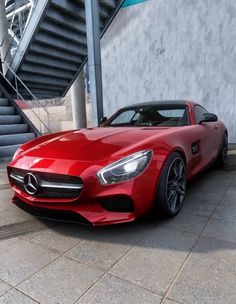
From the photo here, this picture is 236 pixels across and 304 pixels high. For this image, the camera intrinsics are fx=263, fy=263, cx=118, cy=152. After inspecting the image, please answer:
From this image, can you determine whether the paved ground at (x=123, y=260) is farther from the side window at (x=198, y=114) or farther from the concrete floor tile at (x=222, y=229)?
the side window at (x=198, y=114)

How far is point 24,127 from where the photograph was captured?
5309 millimetres

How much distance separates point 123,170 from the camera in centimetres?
183

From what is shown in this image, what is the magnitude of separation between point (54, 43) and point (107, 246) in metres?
5.17

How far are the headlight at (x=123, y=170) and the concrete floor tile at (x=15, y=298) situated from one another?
789 millimetres

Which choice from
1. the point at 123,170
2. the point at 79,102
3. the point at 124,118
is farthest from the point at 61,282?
the point at 79,102

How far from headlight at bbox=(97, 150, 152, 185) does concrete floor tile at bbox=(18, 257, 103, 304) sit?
A: 22.2 inches

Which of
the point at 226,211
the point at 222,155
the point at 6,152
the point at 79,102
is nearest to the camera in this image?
the point at 226,211

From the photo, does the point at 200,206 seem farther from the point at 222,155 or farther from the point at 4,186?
the point at 4,186

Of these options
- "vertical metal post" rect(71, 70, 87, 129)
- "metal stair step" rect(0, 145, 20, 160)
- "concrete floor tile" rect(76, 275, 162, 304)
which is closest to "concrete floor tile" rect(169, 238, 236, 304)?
"concrete floor tile" rect(76, 275, 162, 304)

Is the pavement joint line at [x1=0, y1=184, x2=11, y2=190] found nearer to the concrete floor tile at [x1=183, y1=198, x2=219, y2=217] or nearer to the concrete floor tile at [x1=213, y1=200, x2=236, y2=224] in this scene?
the concrete floor tile at [x1=183, y1=198, x2=219, y2=217]

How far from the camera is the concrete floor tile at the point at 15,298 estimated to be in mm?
1320

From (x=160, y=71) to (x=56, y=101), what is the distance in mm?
8324

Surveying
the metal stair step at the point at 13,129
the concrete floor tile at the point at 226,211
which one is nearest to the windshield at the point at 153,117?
the concrete floor tile at the point at 226,211

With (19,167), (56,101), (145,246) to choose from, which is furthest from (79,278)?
(56,101)
